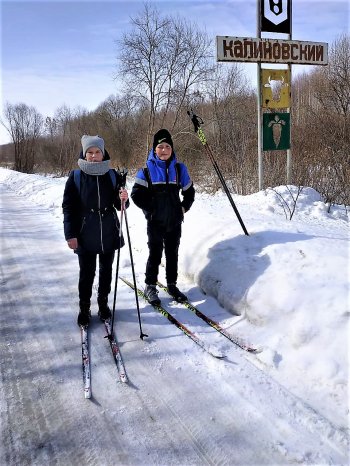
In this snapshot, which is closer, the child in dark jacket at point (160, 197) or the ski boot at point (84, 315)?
the ski boot at point (84, 315)

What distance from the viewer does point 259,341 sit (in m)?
3.49

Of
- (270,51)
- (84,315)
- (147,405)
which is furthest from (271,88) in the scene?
(147,405)

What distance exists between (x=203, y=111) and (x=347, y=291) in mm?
20011

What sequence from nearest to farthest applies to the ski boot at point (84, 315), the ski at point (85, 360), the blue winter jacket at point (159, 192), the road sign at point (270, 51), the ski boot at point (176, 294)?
the ski at point (85, 360), the ski boot at point (84, 315), the blue winter jacket at point (159, 192), the ski boot at point (176, 294), the road sign at point (270, 51)

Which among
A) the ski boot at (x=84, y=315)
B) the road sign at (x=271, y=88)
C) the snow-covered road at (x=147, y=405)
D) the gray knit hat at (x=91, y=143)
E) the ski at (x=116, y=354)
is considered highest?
the road sign at (x=271, y=88)

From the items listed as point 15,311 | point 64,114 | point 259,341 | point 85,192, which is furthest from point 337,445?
point 64,114

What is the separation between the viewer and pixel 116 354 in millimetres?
3334

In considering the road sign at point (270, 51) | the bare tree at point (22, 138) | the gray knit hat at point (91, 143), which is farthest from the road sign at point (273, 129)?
the bare tree at point (22, 138)

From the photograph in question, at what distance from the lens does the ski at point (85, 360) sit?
2.86 meters

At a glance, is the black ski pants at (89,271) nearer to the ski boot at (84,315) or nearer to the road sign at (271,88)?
the ski boot at (84,315)

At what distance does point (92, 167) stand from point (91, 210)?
422 mm

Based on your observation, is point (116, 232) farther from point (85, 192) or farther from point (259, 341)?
point (259, 341)

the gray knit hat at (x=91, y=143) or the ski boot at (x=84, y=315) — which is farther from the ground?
the gray knit hat at (x=91, y=143)

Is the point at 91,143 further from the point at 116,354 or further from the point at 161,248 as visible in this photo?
the point at 116,354
